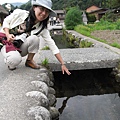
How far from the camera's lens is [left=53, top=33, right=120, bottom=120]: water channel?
110 inches

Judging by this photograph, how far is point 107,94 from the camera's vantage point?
3.52 meters

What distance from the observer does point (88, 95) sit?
11.5ft

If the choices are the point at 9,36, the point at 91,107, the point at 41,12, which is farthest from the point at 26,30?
the point at 91,107

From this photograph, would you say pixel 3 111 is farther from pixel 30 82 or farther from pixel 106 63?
pixel 106 63

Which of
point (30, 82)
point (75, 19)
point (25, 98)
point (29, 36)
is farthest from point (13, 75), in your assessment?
point (75, 19)

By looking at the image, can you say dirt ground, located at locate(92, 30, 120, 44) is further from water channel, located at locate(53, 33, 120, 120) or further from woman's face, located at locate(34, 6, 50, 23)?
woman's face, located at locate(34, 6, 50, 23)

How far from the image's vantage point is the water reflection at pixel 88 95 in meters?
2.79

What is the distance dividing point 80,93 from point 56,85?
22.2 inches

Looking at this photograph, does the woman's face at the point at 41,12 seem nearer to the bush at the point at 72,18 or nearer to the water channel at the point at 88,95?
the water channel at the point at 88,95

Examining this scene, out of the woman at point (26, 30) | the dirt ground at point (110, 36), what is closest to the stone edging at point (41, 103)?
the woman at point (26, 30)

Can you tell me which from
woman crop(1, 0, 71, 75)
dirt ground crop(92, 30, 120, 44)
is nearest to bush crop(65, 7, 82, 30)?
dirt ground crop(92, 30, 120, 44)

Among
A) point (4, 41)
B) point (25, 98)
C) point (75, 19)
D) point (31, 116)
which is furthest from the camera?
point (75, 19)

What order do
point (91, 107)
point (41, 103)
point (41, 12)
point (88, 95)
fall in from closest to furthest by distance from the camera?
point (41, 103)
point (41, 12)
point (91, 107)
point (88, 95)

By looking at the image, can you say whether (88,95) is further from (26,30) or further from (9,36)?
(9,36)
